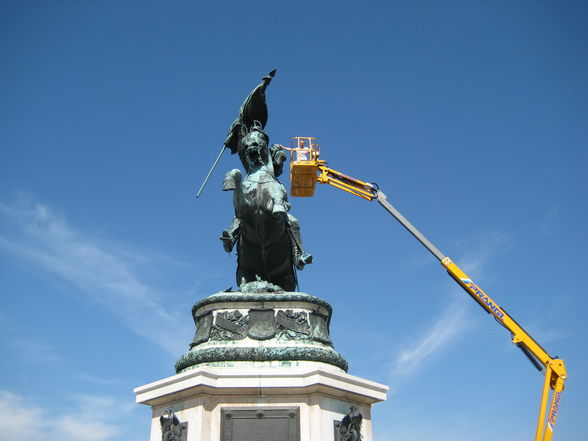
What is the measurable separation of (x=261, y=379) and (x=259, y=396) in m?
0.25

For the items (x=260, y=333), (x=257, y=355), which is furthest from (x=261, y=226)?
(x=257, y=355)

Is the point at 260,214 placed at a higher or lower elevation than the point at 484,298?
lower

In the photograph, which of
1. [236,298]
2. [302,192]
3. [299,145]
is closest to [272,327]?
[236,298]

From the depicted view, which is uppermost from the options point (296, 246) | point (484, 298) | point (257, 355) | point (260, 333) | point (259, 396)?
point (484, 298)

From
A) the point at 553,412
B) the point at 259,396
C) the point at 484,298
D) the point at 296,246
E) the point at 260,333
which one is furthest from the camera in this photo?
the point at 484,298

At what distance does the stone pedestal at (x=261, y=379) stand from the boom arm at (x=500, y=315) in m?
17.0

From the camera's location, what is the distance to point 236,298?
10.0 m

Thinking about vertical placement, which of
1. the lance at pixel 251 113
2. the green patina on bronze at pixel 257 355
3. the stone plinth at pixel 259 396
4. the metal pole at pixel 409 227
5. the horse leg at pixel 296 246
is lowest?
the stone plinth at pixel 259 396

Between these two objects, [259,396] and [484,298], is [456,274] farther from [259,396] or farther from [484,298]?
[259,396]

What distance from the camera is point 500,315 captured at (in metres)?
26.8

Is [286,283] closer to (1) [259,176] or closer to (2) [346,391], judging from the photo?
(1) [259,176]

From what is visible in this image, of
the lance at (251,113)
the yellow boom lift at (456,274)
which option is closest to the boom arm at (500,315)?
the yellow boom lift at (456,274)

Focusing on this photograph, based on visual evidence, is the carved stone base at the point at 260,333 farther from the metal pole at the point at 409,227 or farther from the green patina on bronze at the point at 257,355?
the metal pole at the point at 409,227

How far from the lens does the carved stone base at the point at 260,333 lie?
9422mm
